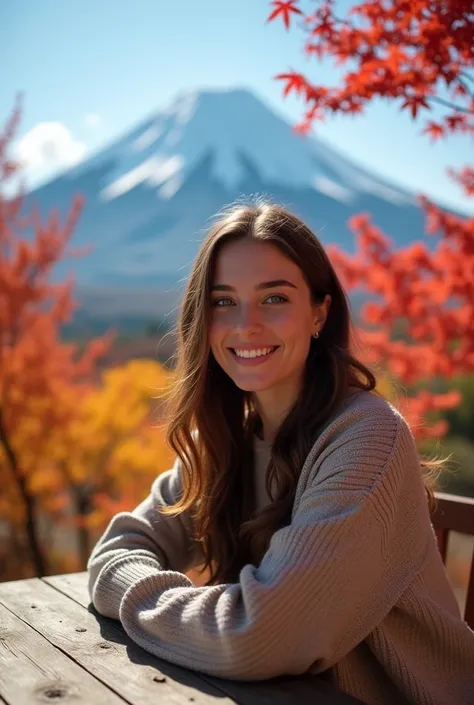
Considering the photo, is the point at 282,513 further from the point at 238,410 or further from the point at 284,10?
the point at 284,10

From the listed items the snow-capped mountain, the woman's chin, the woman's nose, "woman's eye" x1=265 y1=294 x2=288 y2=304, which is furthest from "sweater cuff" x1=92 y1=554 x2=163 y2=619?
the snow-capped mountain

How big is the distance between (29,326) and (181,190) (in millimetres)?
33231

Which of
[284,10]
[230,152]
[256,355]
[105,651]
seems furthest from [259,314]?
[230,152]

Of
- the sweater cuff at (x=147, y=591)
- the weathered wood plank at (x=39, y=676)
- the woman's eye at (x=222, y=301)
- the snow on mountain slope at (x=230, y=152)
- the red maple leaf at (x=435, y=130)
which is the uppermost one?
the snow on mountain slope at (x=230, y=152)

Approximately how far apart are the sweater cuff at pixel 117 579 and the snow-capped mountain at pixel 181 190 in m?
24.0

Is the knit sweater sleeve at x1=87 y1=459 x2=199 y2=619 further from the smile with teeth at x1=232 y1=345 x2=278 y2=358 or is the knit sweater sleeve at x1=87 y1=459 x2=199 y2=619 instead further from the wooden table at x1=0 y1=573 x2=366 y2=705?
the smile with teeth at x1=232 y1=345 x2=278 y2=358

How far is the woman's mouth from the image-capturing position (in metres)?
1.93

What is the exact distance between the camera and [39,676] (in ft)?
4.66

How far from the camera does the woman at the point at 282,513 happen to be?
58.1 inches

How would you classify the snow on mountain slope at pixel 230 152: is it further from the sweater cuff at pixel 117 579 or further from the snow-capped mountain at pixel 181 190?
the sweater cuff at pixel 117 579

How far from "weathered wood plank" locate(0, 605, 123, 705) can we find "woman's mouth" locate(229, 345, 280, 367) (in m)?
0.81

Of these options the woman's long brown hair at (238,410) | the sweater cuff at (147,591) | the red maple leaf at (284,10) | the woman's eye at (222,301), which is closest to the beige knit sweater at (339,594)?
the sweater cuff at (147,591)

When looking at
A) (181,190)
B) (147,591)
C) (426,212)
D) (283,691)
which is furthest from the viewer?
(181,190)

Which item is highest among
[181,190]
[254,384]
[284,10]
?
[181,190]
